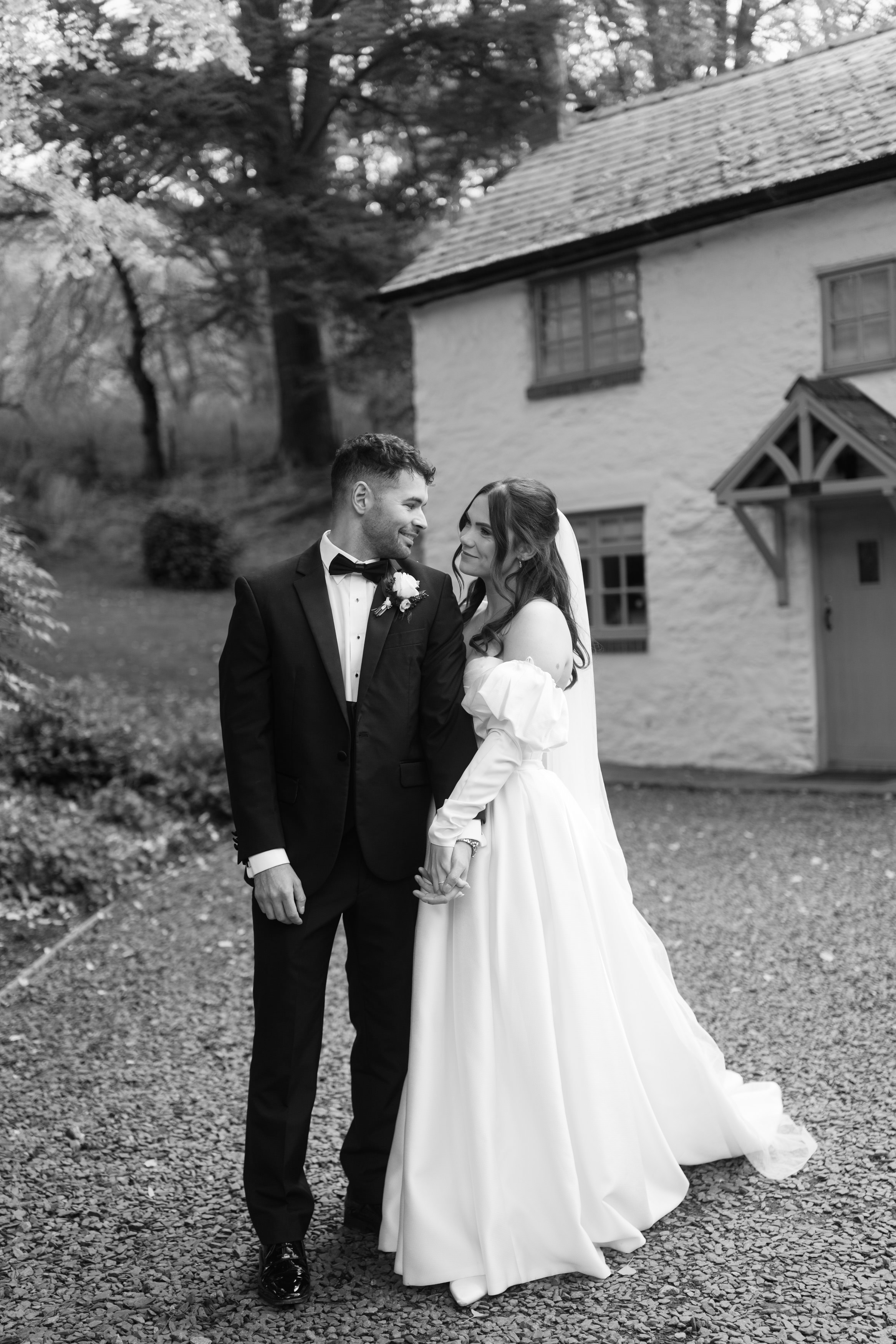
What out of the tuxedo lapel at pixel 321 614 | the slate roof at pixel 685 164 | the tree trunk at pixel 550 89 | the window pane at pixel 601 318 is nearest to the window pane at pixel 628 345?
the window pane at pixel 601 318

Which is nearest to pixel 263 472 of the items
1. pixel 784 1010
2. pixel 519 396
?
pixel 519 396

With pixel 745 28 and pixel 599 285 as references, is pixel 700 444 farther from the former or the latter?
pixel 745 28

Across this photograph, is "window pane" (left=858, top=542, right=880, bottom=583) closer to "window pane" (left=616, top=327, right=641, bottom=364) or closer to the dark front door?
the dark front door

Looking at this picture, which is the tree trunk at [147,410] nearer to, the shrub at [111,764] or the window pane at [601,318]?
the window pane at [601,318]

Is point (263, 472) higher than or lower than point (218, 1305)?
higher

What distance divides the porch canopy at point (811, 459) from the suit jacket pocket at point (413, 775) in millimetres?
7714

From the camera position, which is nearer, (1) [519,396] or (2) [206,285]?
(1) [519,396]

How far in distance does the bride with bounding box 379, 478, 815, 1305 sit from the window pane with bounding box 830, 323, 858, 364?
8.45m

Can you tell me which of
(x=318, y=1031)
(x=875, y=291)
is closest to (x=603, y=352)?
(x=875, y=291)

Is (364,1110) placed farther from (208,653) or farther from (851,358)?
(208,653)

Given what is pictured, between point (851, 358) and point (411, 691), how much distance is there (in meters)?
9.00

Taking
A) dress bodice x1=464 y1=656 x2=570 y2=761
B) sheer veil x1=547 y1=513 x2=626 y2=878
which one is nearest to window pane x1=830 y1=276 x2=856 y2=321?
sheer veil x1=547 y1=513 x2=626 y2=878

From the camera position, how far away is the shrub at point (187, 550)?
2119cm

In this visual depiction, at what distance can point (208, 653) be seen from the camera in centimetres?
1653
